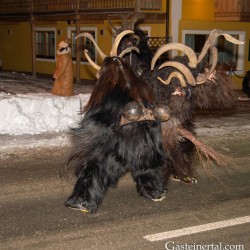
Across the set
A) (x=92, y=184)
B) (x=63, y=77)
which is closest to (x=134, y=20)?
(x=92, y=184)

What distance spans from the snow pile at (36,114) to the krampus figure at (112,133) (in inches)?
189

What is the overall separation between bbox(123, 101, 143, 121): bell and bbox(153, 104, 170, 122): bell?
23 centimetres

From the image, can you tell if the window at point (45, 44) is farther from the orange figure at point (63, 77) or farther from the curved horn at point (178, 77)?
the curved horn at point (178, 77)

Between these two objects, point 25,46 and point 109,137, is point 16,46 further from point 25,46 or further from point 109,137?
point 109,137

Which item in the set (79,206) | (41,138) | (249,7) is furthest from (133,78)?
(249,7)

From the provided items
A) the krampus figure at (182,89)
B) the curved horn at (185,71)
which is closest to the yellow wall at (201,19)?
the krampus figure at (182,89)

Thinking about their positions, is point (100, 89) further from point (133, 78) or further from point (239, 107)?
point (239, 107)

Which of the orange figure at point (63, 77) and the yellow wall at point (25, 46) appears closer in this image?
the orange figure at point (63, 77)

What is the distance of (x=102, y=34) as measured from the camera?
1852 cm

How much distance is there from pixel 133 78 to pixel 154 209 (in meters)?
1.54

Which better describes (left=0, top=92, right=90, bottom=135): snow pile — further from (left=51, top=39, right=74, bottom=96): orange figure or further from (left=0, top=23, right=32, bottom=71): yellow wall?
(left=0, top=23, right=32, bottom=71): yellow wall

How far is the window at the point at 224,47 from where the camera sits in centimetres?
1722

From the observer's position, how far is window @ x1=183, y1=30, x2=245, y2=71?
56.5 ft

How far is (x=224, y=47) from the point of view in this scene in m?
17.9
